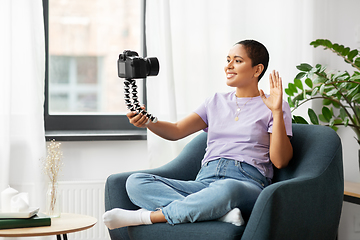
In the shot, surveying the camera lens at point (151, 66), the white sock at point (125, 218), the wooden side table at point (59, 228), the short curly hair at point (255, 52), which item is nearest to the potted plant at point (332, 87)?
the short curly hair at point (255, 52)

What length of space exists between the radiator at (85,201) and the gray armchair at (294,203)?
0.72 meters

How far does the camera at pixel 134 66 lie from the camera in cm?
146

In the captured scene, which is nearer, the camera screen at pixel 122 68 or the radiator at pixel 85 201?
the camera screen at pixel 122 68

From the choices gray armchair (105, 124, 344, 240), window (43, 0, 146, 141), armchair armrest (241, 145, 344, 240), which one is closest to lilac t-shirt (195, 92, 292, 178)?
gray armchair (105, 124, 344, 240)

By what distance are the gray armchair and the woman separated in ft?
0.16

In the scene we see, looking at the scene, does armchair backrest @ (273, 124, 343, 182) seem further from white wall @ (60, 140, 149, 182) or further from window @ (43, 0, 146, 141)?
window @ (43, 0, 146, 141)

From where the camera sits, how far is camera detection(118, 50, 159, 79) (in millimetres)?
1464

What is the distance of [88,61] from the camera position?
2.55 meters

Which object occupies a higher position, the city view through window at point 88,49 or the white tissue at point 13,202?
the city view through window at point 88,49

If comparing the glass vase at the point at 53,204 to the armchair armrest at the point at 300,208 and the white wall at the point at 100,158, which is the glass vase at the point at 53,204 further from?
the armchair armrest at the point at 300,208

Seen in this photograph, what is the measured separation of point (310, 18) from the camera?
8.02ft

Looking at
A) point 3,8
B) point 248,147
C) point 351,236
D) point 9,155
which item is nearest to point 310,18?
point 248,147

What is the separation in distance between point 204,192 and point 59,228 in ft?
2.04

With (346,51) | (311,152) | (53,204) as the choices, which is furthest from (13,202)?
(346,51)
